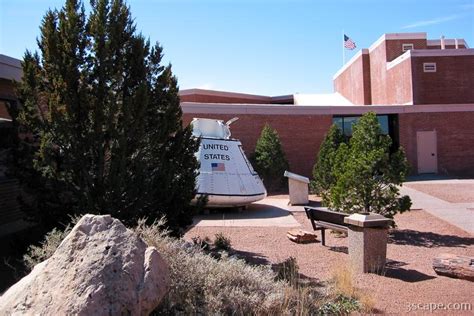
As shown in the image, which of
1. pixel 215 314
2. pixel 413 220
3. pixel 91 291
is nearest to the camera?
pixel 91 291

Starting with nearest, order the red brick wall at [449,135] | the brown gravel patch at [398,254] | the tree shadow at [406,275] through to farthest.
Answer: the brown gravel patch at [398,254] < the tree shadow at [406,275] < the red brick wall at [449,135]

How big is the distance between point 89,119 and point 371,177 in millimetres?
6356

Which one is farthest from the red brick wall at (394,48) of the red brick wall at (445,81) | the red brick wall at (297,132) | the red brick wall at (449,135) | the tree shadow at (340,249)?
the tree shadow at (340,249)

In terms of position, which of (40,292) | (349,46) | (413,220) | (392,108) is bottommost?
(413,220)

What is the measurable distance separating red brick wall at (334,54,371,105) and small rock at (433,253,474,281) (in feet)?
108

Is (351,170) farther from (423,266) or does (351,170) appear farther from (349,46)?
(349,46)

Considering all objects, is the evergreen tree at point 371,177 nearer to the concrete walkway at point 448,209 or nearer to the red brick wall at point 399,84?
the concrete walkway at point 448,209

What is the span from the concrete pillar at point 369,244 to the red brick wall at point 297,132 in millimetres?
17096

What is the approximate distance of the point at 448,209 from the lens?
1490cm

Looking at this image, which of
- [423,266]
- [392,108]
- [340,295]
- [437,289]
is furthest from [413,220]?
[392,108]

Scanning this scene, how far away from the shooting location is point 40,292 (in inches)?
151

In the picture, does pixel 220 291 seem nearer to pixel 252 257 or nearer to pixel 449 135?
pixel 252 257

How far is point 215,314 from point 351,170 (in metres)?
6.81

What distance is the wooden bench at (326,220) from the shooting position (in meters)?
9.24
